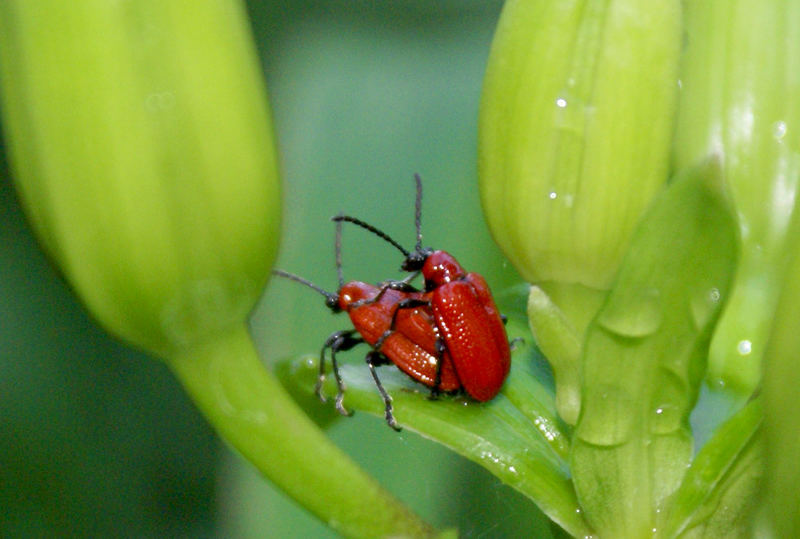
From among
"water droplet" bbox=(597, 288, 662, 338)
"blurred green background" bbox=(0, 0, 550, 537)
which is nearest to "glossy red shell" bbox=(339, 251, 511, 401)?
"blurred green background" bbox=(0, 0, 550, 537)

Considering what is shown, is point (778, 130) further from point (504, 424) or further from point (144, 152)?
point (144, 152)

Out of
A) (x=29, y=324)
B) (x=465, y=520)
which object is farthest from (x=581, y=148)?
(x=29, y=324)

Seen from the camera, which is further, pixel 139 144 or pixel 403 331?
pixel 403 331

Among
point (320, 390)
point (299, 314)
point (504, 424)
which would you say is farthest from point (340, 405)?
point (299, 314)

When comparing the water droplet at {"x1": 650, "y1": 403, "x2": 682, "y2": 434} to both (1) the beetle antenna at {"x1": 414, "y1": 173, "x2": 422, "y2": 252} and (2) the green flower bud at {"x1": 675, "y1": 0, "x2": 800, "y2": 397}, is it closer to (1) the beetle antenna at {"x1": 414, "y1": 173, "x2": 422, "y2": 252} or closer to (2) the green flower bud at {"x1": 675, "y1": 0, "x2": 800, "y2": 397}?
(2) the green flower bud at {"x1": 675, "y1": 0, "x2": 800, "y2": 397}

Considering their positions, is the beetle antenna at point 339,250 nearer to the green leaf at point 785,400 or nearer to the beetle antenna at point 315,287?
the beetle antenna at point 315,287

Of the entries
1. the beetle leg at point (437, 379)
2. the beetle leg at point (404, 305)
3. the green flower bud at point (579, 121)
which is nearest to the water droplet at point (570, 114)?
the green flower bud at point (579, 121)

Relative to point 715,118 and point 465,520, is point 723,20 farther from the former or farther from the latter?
point 465,520
